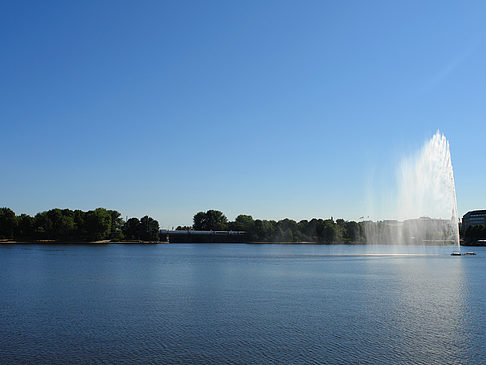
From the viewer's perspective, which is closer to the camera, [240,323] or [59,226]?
[240,323]

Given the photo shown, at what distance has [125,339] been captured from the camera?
66.8 feet

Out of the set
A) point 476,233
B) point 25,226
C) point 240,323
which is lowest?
point 240,323

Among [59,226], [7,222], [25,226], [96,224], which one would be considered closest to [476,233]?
[96,224]

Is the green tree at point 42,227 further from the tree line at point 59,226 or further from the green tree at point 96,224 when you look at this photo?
the green tree at point 96,224

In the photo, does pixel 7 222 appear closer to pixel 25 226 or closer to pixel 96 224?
pixel 25 226

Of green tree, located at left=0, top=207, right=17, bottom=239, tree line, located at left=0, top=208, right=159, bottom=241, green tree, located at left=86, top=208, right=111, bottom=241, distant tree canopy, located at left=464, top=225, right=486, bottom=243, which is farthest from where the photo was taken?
distant tree canopy, located at left=464, top=225, right=486, bottom=243

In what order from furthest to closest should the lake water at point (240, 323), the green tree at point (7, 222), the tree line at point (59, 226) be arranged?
the tree line at point (59, 226), the green tree at point (7, 222), the lake water at point (240, 323)

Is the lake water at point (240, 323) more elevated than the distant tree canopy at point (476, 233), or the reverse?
the distant tree canopy at point (476, 233)

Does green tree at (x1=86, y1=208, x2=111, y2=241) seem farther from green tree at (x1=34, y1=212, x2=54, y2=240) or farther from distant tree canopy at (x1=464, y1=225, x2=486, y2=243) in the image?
distant tree canopy at (x1=464, y1=225, x2=486, y2=243)

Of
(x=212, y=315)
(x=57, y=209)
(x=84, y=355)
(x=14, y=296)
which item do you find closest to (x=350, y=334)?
(x=212, y=315)

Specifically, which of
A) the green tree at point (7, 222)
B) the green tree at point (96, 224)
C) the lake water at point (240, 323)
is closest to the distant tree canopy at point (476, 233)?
the green tree at point (96, 224)

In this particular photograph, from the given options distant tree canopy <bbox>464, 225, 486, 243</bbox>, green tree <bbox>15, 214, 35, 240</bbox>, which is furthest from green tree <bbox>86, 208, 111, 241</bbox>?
distant tree canopy <bbox>464, 225, 486, 243</bbox>

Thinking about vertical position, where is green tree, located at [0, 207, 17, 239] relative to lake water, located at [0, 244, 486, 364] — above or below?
above

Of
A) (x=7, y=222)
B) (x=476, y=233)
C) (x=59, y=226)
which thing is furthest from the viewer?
(x=476, y=233)
